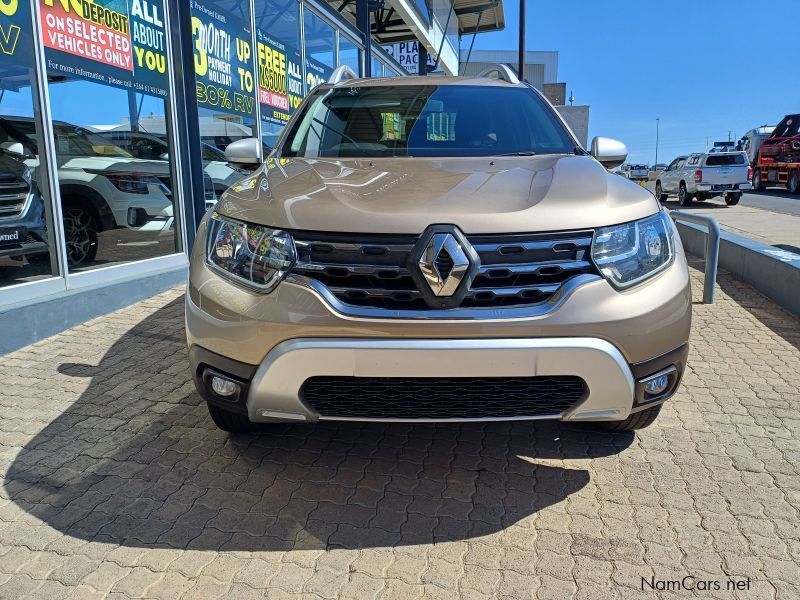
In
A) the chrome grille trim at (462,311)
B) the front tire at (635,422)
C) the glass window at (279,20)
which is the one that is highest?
the glass window at (279,20)

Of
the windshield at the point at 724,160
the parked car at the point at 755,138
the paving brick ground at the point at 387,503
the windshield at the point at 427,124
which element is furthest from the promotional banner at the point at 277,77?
the parked car at the point at 755,138

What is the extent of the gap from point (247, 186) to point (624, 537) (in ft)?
6.73

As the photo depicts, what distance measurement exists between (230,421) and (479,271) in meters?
1.40

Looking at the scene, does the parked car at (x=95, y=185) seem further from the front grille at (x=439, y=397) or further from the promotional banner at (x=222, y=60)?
the front grille at (x=439, y=397)

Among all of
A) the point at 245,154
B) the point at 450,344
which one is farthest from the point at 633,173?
the point at 450,344

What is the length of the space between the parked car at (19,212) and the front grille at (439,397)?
11.7 ft

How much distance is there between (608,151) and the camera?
3.40 meters

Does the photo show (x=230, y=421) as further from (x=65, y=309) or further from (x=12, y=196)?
(x=12, y=196)

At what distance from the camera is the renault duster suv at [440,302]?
6.88 feet

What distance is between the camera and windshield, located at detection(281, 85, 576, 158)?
3271 mm

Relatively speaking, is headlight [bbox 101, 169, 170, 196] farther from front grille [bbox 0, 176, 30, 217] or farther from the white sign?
the white sign

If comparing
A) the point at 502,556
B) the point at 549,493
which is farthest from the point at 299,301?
the point at 549,493

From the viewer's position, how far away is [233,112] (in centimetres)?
775

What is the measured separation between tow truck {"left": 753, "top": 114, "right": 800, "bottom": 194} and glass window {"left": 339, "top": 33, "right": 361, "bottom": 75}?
59.4 ft
